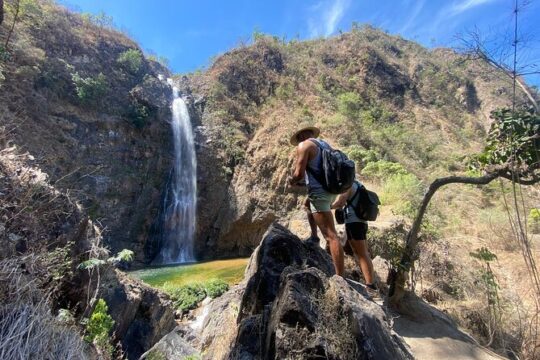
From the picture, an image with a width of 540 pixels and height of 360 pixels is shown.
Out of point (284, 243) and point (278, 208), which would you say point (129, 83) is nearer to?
point (278, 208)

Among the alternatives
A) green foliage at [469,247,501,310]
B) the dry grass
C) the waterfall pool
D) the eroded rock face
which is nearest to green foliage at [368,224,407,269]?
green foliage at [469,247,501,310]

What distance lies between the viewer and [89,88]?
55.4 ft

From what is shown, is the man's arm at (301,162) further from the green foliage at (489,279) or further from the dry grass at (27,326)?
the green foliage at (489,279)

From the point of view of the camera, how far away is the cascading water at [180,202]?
54.0 feet

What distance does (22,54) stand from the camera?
51.0 feet


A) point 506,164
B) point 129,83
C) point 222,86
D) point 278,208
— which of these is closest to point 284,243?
point 506,164

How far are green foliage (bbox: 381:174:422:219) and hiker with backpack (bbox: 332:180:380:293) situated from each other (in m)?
6.93

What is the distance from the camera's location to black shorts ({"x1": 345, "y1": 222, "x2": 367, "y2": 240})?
4082mm

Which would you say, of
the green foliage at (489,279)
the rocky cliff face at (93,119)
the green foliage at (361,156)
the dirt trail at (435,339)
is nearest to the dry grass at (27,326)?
the dirt trail at (435,339)

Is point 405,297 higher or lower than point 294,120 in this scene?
lower

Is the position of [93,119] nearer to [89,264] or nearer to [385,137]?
[89,264]

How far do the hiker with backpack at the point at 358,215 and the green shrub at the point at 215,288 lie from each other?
607cm

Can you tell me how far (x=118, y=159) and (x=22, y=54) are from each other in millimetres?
5776

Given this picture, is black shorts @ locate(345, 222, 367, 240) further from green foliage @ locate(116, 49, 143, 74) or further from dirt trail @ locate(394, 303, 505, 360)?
green foliage @ locate(116, 49, 143, 74)
